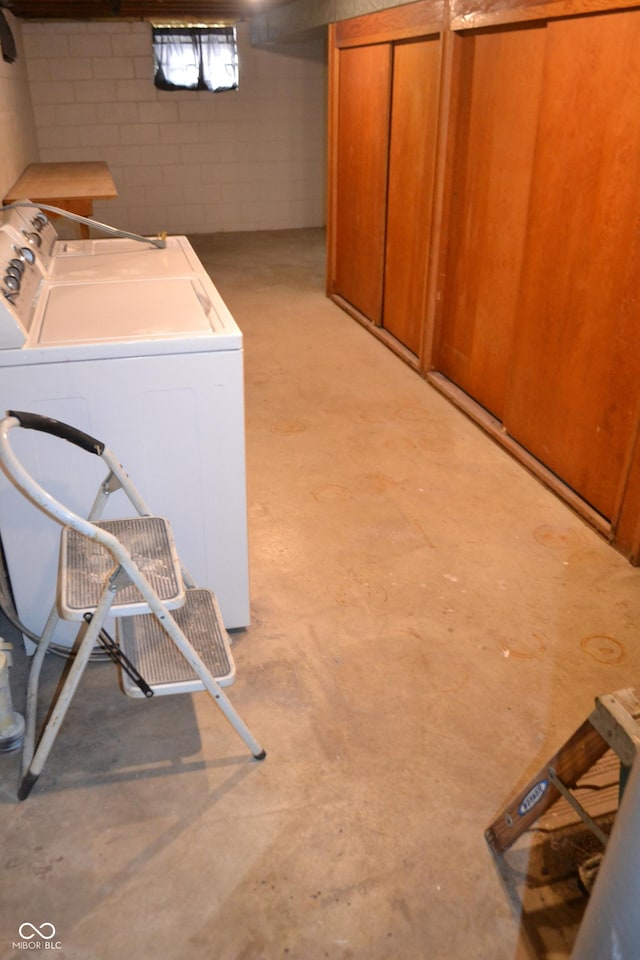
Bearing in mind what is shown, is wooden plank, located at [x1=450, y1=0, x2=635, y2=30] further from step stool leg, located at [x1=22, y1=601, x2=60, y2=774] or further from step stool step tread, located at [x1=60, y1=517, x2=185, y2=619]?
step stool leg, located at [x1=22, y1=601, x2=60, y2=774]

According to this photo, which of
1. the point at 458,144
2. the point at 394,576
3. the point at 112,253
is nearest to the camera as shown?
the point at 394,576

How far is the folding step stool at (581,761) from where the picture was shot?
1.29 metres

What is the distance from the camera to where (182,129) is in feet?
25.3

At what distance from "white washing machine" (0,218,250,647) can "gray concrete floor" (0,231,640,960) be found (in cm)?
31

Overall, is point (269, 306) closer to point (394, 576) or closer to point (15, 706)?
point (394, 576)

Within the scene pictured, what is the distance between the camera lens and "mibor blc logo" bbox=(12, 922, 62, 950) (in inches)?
56.9

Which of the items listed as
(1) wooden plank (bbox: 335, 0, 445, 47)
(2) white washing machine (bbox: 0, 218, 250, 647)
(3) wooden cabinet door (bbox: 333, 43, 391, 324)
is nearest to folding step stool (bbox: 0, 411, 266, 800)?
(2) white washing machine (bbox: 0, 218, 250, 647)

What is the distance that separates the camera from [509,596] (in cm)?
249

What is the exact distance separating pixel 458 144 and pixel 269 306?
223 cm

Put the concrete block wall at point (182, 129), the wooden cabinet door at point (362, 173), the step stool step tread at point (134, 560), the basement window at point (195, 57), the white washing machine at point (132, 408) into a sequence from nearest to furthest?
the step stool step tread at point (134, 560) → the white washing machine at point (132, 408) → the wooden cabinet door at point (362, 173) → the concrete block wall at point (182, 129) → the basement window at point (195, 57)

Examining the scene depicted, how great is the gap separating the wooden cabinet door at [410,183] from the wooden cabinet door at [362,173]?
109mm

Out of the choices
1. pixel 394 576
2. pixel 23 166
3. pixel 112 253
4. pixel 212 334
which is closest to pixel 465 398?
pixel 394 576

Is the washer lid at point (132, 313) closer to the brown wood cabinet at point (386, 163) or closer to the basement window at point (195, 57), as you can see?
the brown wood cabinet at point (386, 163)

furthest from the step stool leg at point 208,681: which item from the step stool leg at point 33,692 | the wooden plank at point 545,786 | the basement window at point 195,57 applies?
the basement window at point 195,57
